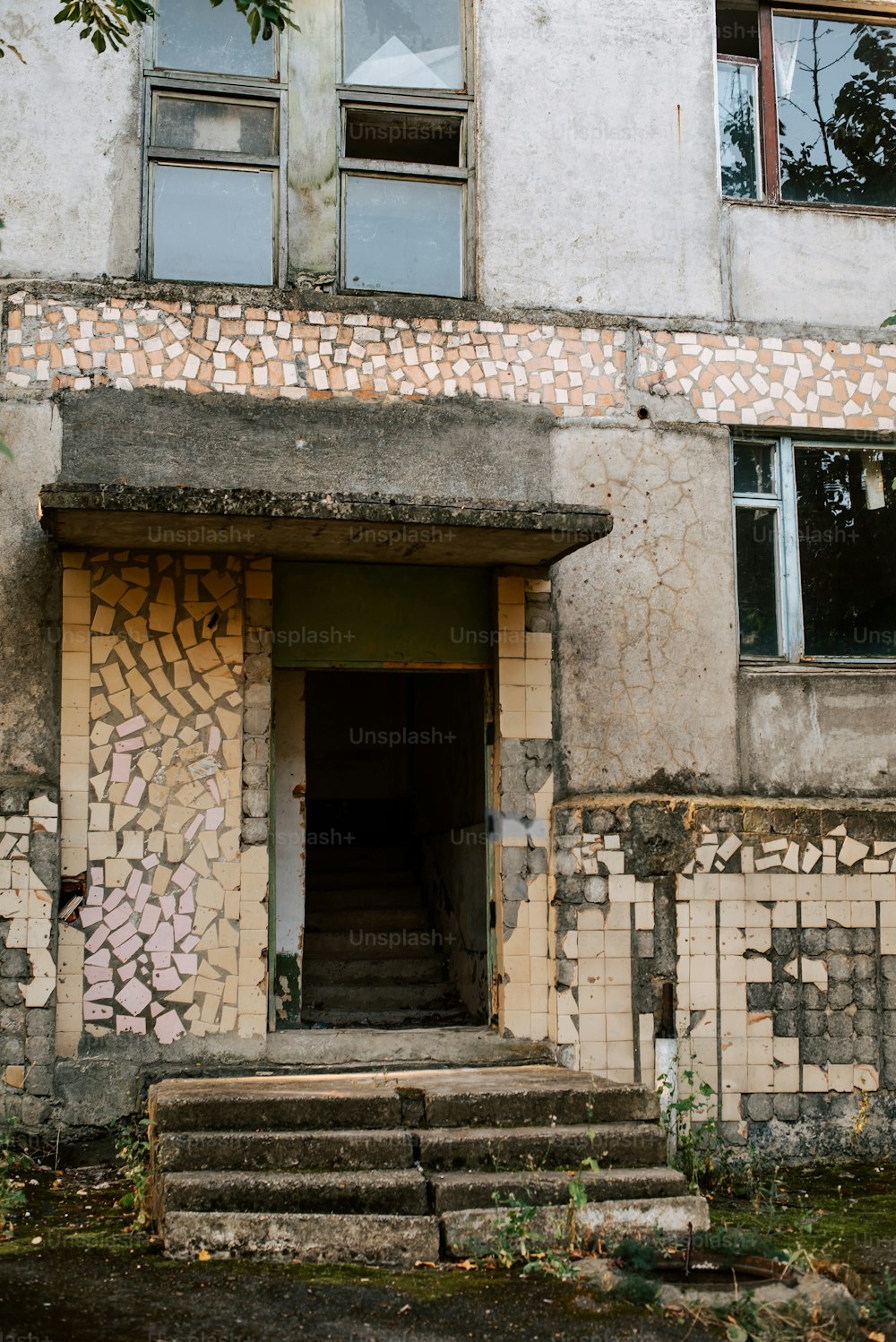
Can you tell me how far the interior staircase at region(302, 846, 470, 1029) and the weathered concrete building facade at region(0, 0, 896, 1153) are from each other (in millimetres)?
533

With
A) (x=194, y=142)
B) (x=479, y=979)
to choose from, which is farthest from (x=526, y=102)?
(x=479, y=979)

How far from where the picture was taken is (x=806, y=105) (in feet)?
29.6

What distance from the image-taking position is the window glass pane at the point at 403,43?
8.41 metres

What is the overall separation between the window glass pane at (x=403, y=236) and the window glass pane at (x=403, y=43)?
661 mm

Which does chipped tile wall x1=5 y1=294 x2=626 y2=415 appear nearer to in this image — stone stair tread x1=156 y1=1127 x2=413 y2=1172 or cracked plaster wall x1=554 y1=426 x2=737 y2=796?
cracked plaster wall x1=554 y1=426 x2=737 y2=796

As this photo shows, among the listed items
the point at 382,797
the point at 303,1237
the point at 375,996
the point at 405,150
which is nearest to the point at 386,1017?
the point at 375,996

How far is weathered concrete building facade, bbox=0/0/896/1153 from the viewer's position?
745 centimetres

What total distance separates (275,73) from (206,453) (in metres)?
2.52

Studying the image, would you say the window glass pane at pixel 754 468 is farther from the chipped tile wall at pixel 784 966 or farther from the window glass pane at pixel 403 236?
the chipped tile wall at pixel 784 966

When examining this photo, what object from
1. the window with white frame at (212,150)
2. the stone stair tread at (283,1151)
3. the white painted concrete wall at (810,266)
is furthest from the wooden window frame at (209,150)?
the stone stair tread at (283,1151)

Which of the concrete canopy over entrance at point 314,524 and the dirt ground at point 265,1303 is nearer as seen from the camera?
the dirt ground at point 265,1303

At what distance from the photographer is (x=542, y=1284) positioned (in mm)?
5355

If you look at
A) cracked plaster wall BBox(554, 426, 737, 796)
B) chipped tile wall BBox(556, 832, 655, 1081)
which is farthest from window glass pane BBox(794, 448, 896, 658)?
chipped tile wall BBox(556, 832, 655, 1081)

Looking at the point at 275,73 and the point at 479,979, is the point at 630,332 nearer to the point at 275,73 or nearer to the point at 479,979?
the point at 275,73
